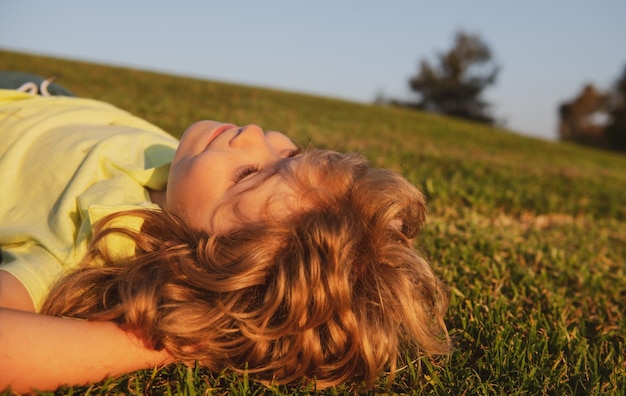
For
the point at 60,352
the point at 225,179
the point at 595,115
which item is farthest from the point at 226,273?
the point at 595,115

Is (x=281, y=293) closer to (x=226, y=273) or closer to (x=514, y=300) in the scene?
(x=226, y=273)

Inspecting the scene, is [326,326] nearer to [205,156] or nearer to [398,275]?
[398,275]

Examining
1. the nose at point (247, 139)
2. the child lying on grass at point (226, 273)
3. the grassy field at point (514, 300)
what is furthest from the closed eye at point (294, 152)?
the grassy field at point (514, 300)

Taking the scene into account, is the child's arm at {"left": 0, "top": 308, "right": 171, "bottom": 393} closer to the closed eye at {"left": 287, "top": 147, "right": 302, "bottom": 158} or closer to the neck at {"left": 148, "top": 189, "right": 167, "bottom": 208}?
the neck at {"left": 148, "top": 189, "right": 167, "bottom": 208}

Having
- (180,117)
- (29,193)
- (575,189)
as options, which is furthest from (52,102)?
(575,189)

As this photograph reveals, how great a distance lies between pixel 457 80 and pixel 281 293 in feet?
167

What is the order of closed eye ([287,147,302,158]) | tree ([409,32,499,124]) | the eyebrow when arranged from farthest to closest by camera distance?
tree ([409,32,499,124]) → closed eye ([287,147,302,158]) → the eyebrow

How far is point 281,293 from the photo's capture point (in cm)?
171

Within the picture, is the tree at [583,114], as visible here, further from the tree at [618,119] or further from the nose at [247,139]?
the nose at [247,139]

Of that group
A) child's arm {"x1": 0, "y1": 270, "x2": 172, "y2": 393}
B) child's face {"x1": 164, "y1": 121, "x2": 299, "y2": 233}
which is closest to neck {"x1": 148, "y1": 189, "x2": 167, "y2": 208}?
child's face {"x1": 164, "y1": 121, "x2": 299, "y2": 233}

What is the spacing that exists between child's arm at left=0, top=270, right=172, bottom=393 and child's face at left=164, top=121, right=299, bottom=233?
0.50 metres

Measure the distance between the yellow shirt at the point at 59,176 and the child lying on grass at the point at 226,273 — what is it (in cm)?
1

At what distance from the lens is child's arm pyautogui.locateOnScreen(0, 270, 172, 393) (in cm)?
151

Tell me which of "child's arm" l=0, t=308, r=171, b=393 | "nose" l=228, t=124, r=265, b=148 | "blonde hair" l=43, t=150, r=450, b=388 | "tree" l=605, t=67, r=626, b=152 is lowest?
"child's arm" l=0, t=308, r=171, b=393
